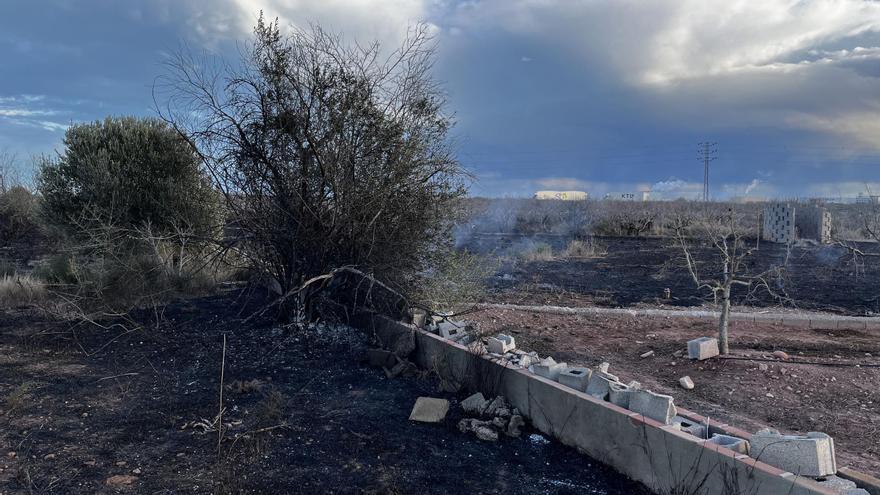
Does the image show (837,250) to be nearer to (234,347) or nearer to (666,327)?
(666,327)

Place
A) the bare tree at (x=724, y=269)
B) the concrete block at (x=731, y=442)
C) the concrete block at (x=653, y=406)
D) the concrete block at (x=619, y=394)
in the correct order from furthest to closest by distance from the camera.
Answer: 1. the bare tree at (x=724, y=269)
2. the concrete block at (x=619, y=394)
3. the concrete block at (x=653, y=406)
4. the concrete block at (x=731, y=442)

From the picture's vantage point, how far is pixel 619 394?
4258mm

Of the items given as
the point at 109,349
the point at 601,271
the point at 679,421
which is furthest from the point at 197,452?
the point at 601,271

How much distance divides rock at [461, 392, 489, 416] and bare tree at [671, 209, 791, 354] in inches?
117

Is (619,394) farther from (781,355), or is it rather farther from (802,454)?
(781,355)

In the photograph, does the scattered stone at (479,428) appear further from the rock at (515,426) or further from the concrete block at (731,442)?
the concrete block at (731,442)

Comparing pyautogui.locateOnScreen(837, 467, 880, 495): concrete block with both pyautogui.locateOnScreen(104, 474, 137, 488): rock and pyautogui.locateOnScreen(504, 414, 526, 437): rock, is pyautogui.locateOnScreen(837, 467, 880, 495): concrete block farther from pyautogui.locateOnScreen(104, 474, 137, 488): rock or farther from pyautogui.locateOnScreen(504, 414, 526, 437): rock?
pyautogui.locateOnScreen(104, 474, 137, 488): rock

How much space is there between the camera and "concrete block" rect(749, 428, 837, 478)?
3172 millimetres

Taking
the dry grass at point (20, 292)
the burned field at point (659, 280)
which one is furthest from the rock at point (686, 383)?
the dry grass at point (20, 292)

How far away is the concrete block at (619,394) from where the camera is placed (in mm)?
4215

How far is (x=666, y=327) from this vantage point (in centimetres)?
845

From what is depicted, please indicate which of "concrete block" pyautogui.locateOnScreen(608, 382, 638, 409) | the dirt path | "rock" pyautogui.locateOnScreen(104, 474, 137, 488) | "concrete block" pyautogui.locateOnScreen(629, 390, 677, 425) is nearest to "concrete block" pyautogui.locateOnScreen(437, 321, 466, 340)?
the dirt path

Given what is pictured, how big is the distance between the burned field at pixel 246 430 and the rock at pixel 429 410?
0.06 metres

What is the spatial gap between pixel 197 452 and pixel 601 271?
39.9 ft
